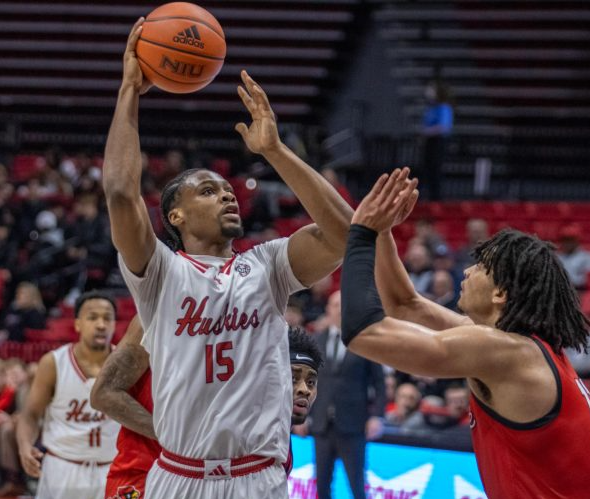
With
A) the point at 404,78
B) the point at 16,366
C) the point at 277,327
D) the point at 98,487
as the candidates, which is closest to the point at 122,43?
the point at 404,78

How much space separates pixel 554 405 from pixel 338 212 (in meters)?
1.01

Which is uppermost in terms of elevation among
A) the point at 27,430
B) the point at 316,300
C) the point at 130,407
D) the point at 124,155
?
the point at 124,155

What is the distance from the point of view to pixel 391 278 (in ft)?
12.9

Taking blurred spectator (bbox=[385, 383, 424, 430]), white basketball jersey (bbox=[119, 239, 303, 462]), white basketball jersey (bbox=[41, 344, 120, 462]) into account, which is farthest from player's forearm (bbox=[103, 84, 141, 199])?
blurred spectator (bbox=[385, 383, 424, 430])

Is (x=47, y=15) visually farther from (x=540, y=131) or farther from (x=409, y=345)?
(x=409, y=345)

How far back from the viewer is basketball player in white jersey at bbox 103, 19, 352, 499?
12.2ft

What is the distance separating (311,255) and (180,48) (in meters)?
0.91

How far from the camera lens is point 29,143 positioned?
19141mm

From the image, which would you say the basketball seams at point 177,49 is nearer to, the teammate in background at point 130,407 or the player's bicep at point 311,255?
the player's bicep at point 311,255

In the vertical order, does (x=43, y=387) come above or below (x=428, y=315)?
below

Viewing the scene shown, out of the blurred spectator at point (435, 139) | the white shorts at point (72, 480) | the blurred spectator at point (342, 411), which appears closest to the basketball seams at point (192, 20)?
the white shorts at point (72, 480)

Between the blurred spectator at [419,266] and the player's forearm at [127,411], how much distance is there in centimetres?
677

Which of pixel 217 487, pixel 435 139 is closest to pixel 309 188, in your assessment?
pixel 217 487

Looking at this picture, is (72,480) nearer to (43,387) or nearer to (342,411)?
(43,387)
